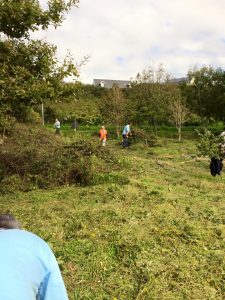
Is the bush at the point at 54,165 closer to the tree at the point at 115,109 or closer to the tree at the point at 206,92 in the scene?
the tree at the point at 115,109

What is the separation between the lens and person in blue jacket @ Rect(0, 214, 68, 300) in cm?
170

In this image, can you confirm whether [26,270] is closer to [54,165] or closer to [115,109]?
[54,165]

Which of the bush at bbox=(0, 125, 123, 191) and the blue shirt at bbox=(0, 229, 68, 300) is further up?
the blue shirt at bbox=(0, 229, 68, 300)

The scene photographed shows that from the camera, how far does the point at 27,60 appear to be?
10.2m

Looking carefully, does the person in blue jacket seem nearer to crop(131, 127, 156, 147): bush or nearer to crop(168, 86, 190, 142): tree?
crop(131, 127, 156, 147): bush

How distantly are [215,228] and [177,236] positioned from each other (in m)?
0.81

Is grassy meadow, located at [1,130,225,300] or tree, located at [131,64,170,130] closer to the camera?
grassy meadow, located at [1,130,225,300]

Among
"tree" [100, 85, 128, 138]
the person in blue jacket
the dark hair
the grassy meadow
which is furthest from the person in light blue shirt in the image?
the person in blue jacket

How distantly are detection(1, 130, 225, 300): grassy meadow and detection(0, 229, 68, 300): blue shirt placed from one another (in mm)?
2504

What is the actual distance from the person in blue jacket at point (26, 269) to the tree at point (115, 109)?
28.8 metres

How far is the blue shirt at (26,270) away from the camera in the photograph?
1.70m

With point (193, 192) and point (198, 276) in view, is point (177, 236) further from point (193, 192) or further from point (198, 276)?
point (193, 192)

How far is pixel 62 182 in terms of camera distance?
10.4 meters

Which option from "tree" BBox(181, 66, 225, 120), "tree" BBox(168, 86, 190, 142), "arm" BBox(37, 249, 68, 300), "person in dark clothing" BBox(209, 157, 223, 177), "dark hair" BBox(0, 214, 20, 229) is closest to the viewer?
"arm" BBox(37, 249, 68, 300)
